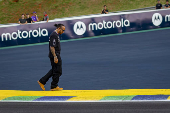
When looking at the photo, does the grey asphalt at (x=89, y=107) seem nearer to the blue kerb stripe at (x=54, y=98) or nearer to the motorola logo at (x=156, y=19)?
the blue kerb stripe at (x=54, y=98)

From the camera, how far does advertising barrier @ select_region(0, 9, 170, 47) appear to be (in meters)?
21.2

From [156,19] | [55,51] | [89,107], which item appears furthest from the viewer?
[156,19]

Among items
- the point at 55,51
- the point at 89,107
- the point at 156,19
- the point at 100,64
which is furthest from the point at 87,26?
the point at 89,107

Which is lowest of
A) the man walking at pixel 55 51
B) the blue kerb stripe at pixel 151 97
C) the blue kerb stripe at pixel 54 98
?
the blue kerb stripe at pixel 151 97

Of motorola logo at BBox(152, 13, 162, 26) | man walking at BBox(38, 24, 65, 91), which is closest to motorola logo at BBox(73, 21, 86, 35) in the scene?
motorola logo at BBox(152, 13, 162, 26)

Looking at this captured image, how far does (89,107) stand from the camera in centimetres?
797

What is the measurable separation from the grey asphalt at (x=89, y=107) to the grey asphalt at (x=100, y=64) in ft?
6.62

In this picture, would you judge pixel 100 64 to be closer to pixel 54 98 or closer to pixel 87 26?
pixel 54 98

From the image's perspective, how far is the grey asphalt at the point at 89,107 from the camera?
7582mm

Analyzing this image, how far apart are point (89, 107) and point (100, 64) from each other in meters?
6.10

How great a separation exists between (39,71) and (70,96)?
14.9 ft

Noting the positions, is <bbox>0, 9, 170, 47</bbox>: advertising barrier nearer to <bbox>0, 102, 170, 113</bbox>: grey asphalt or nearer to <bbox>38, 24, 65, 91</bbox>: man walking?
<bbox>38, 24, 65, 91</bbox>: man walking

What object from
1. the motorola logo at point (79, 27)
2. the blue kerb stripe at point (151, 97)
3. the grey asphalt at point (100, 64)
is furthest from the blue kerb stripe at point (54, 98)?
the motorola logo at point (79, 27)

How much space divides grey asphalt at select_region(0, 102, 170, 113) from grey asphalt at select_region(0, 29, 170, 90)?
6.62ft
